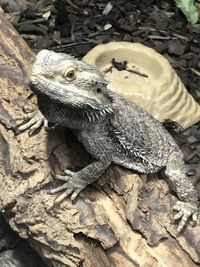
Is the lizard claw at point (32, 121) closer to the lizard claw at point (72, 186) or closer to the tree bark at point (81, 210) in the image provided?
the tree bark at point (81, 210)

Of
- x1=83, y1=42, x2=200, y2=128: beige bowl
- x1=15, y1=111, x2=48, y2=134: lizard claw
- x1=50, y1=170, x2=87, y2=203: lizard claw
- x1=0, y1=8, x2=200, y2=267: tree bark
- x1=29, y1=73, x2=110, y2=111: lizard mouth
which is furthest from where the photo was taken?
x1=83, y1=42, x2=200, y2=128: beige bowl

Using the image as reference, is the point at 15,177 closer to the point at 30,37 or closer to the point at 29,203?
the point at 29,203

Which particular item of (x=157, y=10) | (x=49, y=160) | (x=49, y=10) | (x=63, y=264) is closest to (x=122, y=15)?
(x=157, y=10)

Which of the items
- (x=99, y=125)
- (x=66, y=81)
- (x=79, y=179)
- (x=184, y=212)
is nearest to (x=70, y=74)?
(x=66, y=81)

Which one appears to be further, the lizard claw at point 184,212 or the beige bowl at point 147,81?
the beige bowl at point 147,81

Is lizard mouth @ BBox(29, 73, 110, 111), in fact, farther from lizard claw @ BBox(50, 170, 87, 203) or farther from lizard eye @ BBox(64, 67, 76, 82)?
lizard claw @ BBox(50, 170, 87, 203)

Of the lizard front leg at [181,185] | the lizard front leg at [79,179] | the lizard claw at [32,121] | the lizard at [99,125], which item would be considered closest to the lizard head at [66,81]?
the lizard at [99,125]

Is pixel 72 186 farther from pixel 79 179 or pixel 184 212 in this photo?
pixel 184 212

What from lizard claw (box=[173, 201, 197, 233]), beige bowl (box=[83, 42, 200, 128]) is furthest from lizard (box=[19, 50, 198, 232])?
beige bowl (box=[83, 42, 200, 128])
